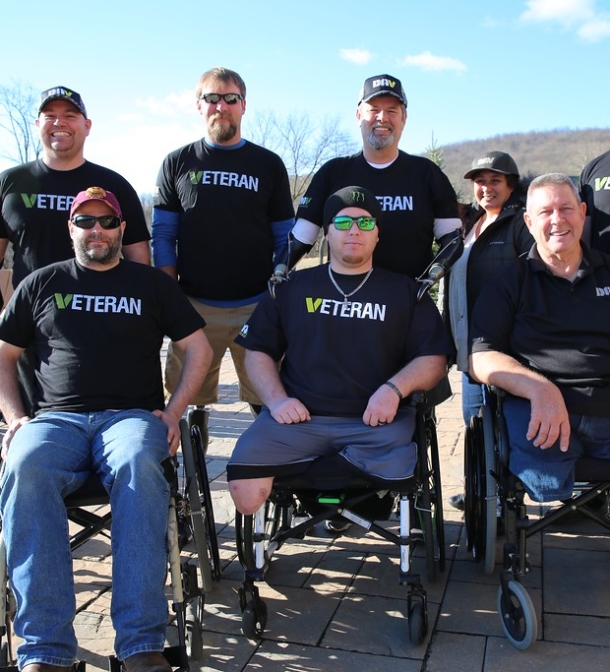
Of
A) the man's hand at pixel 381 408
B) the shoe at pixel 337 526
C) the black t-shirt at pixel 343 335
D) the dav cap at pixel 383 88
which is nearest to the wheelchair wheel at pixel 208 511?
the black t-shirt at pixel 343 335

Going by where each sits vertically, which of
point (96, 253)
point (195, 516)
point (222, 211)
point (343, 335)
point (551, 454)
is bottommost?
point (195, 516)

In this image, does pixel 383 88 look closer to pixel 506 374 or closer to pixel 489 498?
pixel 506 374

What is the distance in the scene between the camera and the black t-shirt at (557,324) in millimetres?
2844

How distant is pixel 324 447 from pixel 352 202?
40.1 inches

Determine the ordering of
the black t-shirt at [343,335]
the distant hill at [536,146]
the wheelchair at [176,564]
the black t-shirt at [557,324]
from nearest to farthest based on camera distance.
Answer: the wheelchair at [176,564]
the black t-shirt at [557,324]
the black t-shirt at [343,335]
the distant hill at [536,146]

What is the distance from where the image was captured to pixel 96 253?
2975 millimetres

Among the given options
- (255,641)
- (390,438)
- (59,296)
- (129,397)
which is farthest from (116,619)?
(59,296)

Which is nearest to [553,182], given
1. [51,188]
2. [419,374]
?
[419,374]

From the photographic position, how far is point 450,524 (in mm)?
3736

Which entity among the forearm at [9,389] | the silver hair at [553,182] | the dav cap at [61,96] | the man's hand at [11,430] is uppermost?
the dav cap at [61,96]

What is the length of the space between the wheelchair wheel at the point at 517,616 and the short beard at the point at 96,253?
198cm

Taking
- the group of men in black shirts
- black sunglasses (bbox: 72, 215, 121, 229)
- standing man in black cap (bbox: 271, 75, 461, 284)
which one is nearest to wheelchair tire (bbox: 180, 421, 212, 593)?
the group of men in black shirts

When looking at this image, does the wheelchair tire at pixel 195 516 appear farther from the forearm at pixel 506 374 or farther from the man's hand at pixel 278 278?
the forearm at pixel 506 374

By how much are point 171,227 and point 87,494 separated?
1.66 m
